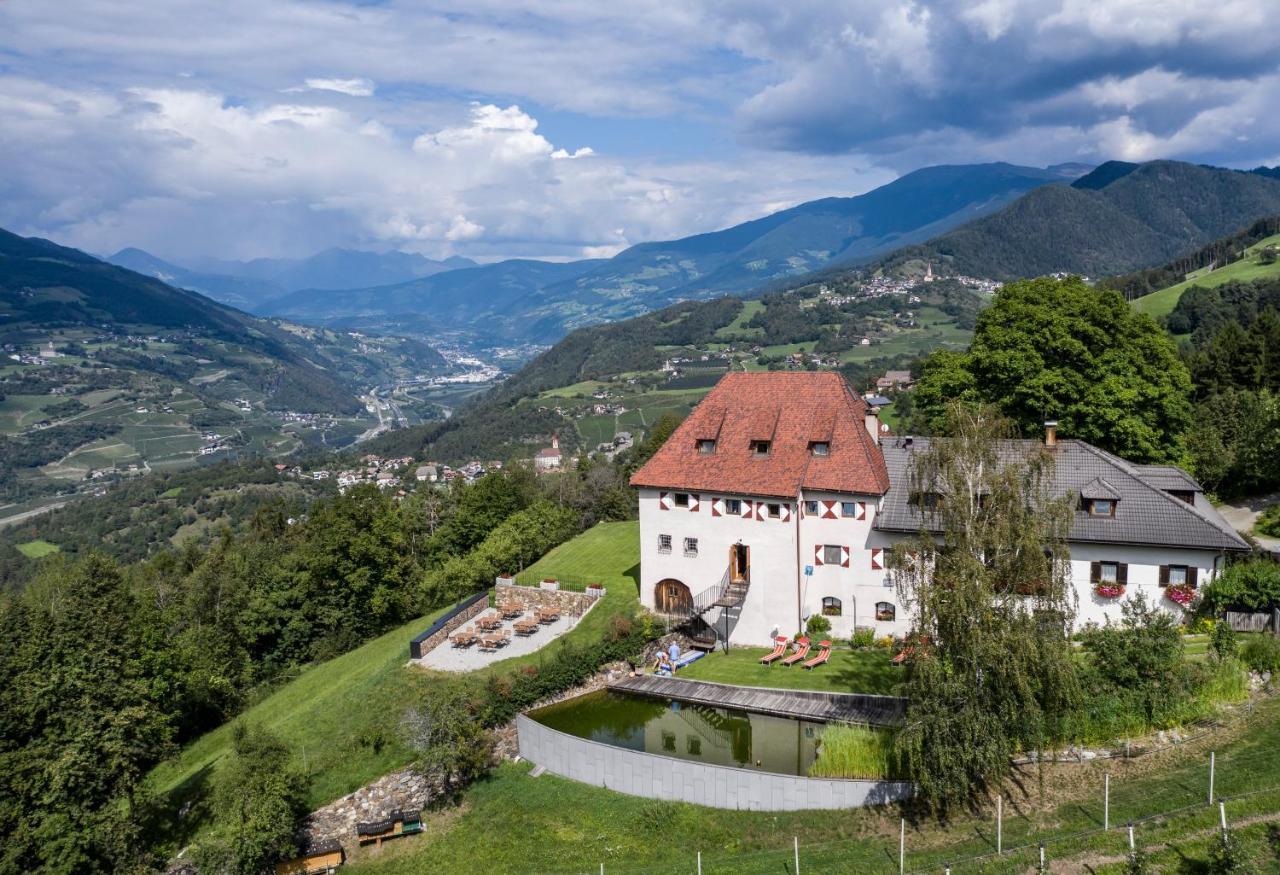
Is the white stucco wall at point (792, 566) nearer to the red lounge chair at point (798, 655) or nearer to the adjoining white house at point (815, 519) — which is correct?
the adjoining white house at point (815, 519)

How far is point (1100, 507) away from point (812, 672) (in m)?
11.8

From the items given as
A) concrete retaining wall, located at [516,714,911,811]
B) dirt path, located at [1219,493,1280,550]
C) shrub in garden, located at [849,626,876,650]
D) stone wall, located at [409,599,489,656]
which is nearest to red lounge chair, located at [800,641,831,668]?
shrub in garden, located at [849,626,876,650]

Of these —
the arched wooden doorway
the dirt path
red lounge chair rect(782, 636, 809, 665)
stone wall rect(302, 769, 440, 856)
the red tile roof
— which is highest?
the red tile roof

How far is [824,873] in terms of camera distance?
17.5 metres

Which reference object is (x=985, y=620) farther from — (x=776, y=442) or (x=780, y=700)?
(x=776, y=442)

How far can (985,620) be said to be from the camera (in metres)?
16.2

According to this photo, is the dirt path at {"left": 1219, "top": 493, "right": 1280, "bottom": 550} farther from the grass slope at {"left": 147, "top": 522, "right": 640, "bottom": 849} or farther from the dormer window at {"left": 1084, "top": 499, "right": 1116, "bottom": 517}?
the grass slope at {"left": 147, "top": 522, "right": 640, "bottom": 849}

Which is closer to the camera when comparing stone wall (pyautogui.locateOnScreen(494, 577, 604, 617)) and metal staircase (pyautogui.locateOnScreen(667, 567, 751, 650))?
metal staircase (pyautogui.locateOnScreen(667, 567, 751, 650))

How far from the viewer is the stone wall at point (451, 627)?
32.8 metres

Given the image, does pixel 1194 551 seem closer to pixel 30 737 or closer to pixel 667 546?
pixel 667 546

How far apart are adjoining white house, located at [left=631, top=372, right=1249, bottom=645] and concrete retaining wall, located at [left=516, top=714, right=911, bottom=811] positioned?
28.0 ft

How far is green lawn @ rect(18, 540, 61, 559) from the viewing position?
126950mm

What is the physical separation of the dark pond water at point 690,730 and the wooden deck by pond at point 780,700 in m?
0.29

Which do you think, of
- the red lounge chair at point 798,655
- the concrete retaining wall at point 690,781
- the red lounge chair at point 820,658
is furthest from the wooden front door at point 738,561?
the concrete retaining wall at point 690,781
